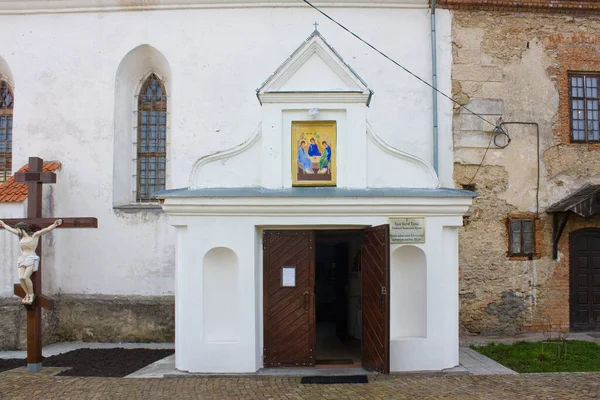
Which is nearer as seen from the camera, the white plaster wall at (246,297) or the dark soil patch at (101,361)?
the white plaster wall at (246,297)

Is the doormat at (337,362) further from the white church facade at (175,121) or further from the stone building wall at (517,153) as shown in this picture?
the stone building wall at (517,153)

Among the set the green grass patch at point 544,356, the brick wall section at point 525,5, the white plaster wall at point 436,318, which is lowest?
the green grass patch at point 544,356

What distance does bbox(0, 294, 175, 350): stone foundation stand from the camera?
12438mm

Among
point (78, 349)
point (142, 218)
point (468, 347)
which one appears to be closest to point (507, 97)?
point (468, 347)

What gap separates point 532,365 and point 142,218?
28.5 ft

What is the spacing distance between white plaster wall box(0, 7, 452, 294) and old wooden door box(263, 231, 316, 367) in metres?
4.14

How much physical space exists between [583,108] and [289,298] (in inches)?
349

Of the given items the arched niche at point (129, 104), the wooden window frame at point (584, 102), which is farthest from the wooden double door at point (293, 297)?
the wooden window frame at point (584, 102)

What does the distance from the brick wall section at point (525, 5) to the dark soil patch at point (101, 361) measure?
10138 millimetres

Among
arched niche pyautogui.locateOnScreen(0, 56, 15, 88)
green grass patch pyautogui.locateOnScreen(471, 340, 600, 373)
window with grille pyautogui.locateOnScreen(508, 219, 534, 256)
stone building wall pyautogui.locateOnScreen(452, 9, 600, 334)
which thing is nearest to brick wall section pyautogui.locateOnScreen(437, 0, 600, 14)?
stone building wall pyautogui.locateOnScreen(452, 9, 600, 334)

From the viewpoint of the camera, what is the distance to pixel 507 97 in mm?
13047

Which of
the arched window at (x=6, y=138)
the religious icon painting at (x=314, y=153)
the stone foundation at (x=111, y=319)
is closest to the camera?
the religious icon painting at (x=314, y=153)

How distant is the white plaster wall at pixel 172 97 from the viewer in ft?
42.1

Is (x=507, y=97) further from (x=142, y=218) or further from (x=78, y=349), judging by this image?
(x=78, y=349)
